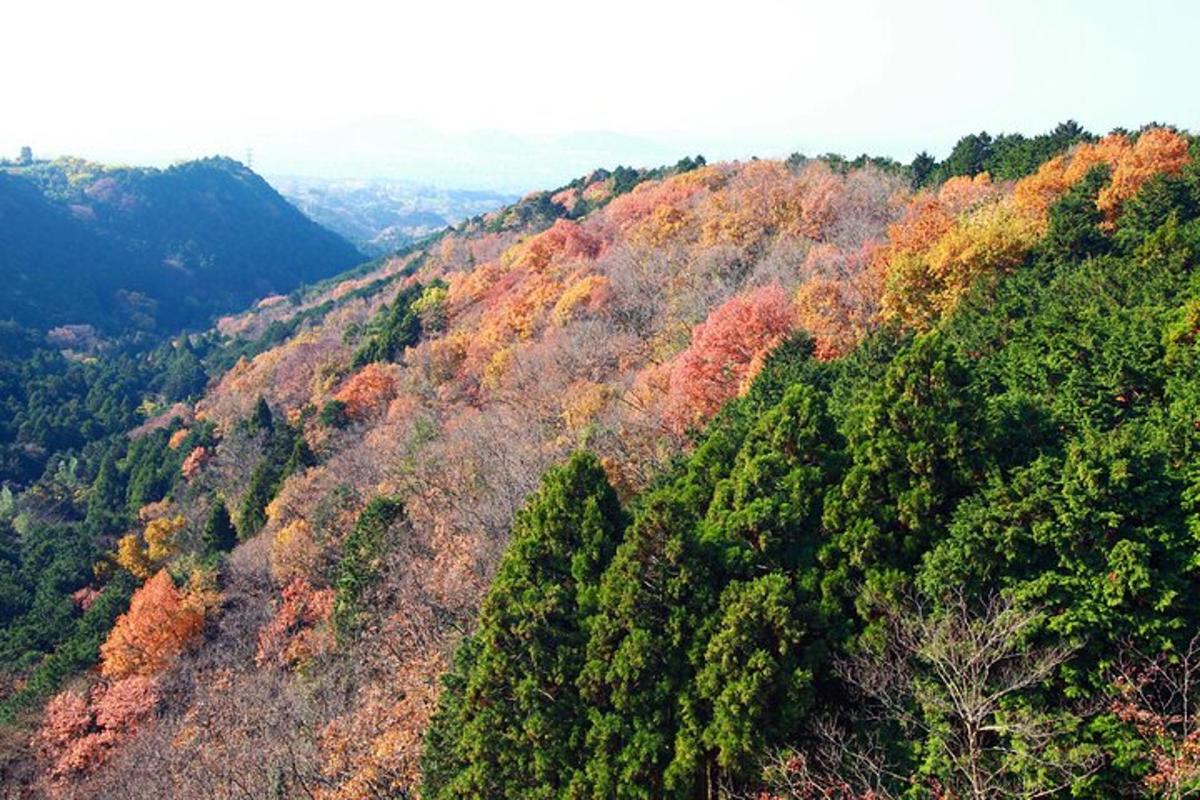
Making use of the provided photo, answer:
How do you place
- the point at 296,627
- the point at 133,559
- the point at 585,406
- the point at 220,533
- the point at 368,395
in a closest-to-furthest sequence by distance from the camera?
the point at 585,406
the point at 296,627
the point at 220,533
the point at 133,559
the point at 368,395

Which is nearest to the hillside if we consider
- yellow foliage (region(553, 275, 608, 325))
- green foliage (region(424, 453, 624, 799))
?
yellow foliage (region(553, 275, 608, 325))

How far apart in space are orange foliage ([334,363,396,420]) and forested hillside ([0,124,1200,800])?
211 mm

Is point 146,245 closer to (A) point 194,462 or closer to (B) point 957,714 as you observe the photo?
(A) point 194,462

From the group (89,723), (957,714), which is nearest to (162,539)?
(89,723)

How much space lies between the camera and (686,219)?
43.8m

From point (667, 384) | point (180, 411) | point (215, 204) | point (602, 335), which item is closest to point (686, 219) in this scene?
point (602, 335)

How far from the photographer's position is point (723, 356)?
2461 centimetres

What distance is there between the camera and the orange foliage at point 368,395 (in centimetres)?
4403

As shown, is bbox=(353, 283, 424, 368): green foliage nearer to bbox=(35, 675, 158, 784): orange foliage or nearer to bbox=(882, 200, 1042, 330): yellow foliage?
bbox=(35, 675, 158, 784): orange foliage

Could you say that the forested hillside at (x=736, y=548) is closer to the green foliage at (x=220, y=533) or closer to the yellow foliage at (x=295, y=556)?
the yellow foliage at (x=295, y=556)

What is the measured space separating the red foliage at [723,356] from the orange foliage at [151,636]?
1853cm

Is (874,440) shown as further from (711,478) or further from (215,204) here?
(215,204)

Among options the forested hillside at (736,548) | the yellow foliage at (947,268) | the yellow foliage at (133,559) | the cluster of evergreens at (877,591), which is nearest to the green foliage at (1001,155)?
the forested hillside at (736,548)

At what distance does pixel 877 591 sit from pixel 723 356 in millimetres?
13678
